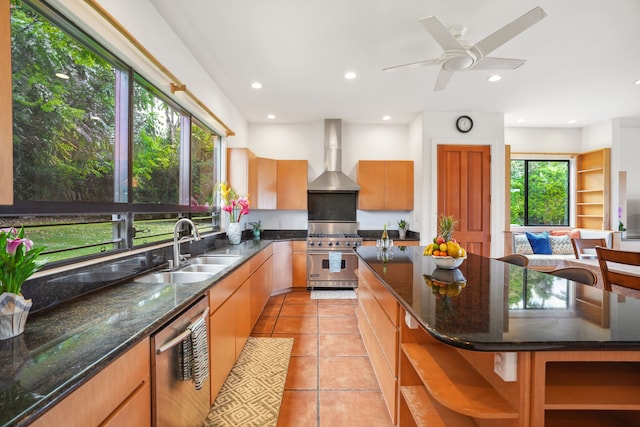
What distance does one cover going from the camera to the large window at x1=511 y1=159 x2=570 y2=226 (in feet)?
17.3

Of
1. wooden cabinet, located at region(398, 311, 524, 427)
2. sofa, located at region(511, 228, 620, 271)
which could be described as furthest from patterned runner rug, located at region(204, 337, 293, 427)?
sofa, located at region(511, 228, 620, 271)

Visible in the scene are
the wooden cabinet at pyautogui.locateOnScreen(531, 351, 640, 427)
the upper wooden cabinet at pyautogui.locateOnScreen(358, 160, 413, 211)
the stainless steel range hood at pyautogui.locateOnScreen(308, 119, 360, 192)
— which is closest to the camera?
the wooden cabinet at pyautogui.locateOnScreen(531, 351, 640, 427)

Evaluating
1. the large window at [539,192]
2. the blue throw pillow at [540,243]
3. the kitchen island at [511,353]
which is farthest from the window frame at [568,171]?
the kitchen island at [511,353]

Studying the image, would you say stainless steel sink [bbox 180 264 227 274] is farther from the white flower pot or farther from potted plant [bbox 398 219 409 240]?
potted plant [bbox 398 219 409 240]

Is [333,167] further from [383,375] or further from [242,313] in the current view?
[383,375]

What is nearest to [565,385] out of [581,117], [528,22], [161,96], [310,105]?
[528,22]

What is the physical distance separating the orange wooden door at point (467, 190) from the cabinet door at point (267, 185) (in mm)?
2628

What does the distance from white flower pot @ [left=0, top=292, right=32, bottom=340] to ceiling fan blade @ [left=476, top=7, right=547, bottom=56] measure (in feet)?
9.26

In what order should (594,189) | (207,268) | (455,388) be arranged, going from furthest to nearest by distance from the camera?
(594,189)
(207,268)
(455,388)

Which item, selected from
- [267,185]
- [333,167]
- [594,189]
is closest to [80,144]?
[267,185]

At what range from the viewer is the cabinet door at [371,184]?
4.68m

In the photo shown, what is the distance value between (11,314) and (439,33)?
2658mm

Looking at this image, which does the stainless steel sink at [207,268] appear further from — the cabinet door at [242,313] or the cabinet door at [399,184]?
the cabinet door at [399,184]

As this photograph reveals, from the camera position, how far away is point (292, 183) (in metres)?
4.64
